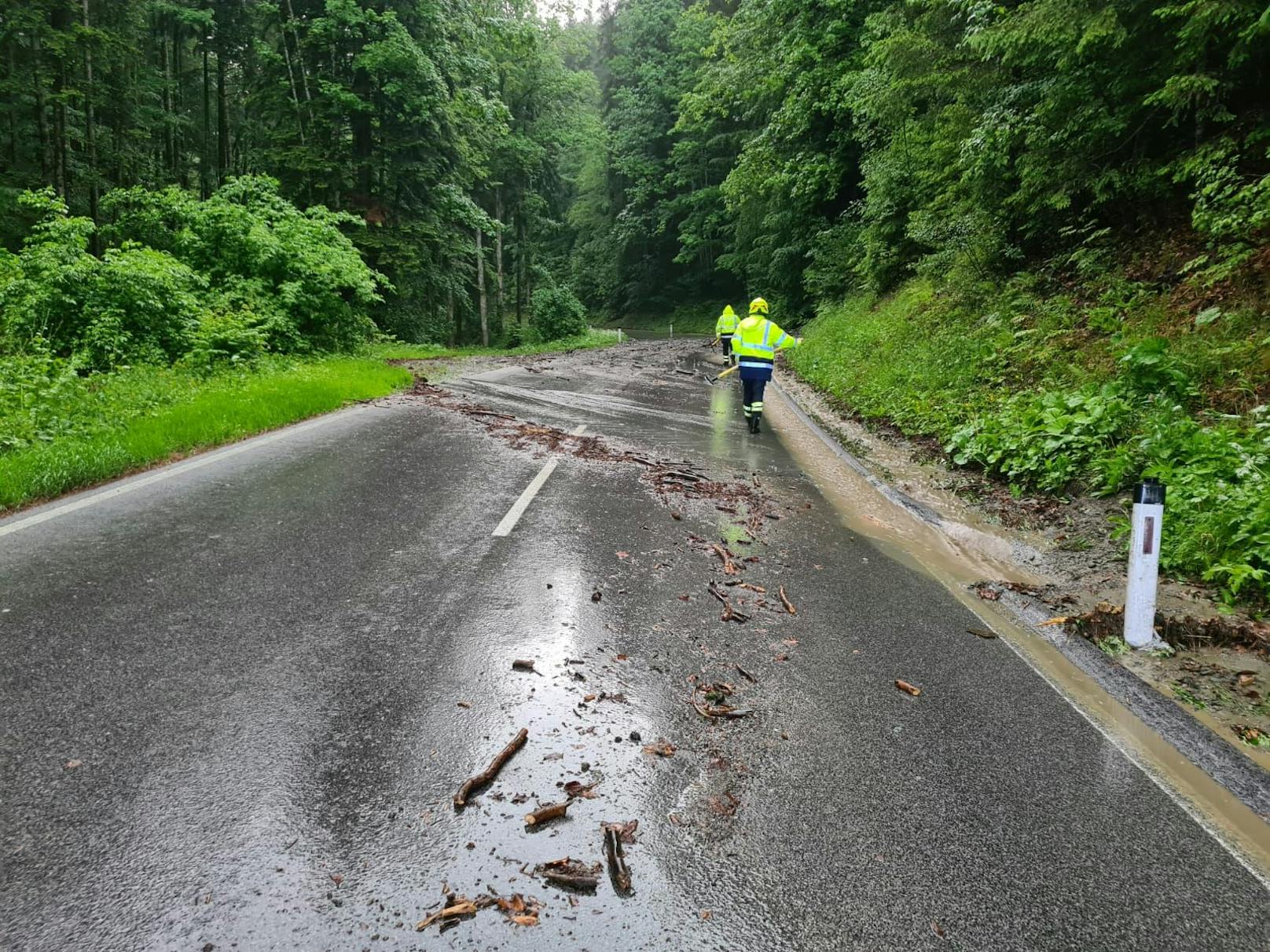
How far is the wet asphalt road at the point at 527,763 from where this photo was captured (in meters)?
2.14

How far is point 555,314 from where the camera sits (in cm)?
3747

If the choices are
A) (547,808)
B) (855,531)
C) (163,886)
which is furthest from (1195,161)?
(163,886)

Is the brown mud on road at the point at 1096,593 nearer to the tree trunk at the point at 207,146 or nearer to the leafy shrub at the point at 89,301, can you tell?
the leafy shrub at the point at 89,301

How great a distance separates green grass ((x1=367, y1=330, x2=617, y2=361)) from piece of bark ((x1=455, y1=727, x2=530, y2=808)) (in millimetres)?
17307

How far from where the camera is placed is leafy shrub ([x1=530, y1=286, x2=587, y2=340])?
3744cm

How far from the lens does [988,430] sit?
28.4ft

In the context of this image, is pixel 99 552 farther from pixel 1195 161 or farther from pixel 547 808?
pixel 1195 161

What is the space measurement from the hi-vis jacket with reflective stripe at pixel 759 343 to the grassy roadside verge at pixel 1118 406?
231 cm

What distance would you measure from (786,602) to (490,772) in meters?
2.46

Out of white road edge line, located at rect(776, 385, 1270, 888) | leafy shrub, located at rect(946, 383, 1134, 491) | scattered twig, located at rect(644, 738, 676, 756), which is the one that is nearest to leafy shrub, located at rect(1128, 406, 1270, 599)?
leafy shrub, located at rect(946, 383, 1134, 491)

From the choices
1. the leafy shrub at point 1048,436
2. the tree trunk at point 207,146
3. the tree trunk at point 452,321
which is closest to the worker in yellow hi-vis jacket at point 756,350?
the leafy shrub at point 1048,436

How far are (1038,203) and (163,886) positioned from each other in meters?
13.7

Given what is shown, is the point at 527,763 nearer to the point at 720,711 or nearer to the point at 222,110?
the point at 720,711

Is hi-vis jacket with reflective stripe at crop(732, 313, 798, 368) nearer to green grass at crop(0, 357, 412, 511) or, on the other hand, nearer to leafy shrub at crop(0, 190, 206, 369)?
green grass at crop(0, 357, 412, 511)
